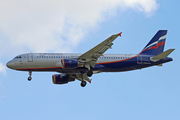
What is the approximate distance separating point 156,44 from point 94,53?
40.9ft

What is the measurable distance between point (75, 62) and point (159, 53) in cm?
1432

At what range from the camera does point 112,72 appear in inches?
1807

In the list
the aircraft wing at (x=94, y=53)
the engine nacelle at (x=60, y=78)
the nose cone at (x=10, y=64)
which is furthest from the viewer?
the engine nacelle at (x=60, y=78)

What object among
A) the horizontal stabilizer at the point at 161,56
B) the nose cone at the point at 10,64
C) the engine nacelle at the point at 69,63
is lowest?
the engine nacelle at the point at 69,63

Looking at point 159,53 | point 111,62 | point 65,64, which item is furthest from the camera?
point 159,53

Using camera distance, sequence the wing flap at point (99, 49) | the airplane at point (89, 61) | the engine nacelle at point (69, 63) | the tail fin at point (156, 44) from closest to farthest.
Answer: the wing flap at point (99, 49)
the engine nacelle at point (69, 63)
the airplane at point (89, 61)
the tail fin at point (156, 44)

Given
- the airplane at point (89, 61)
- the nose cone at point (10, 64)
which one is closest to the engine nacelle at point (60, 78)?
the airplane at point (89, 61)

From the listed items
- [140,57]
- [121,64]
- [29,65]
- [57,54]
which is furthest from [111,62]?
[29,65]

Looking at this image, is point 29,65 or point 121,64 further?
point 121,64

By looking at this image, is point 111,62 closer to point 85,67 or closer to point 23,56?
point 85,67

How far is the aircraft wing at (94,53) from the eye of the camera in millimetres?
39000

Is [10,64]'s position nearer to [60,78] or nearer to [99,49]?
[60,78]

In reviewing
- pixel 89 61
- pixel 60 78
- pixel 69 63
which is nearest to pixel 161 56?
pixel 89 61

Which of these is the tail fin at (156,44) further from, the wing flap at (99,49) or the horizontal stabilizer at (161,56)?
the wing flap at (99,49)
